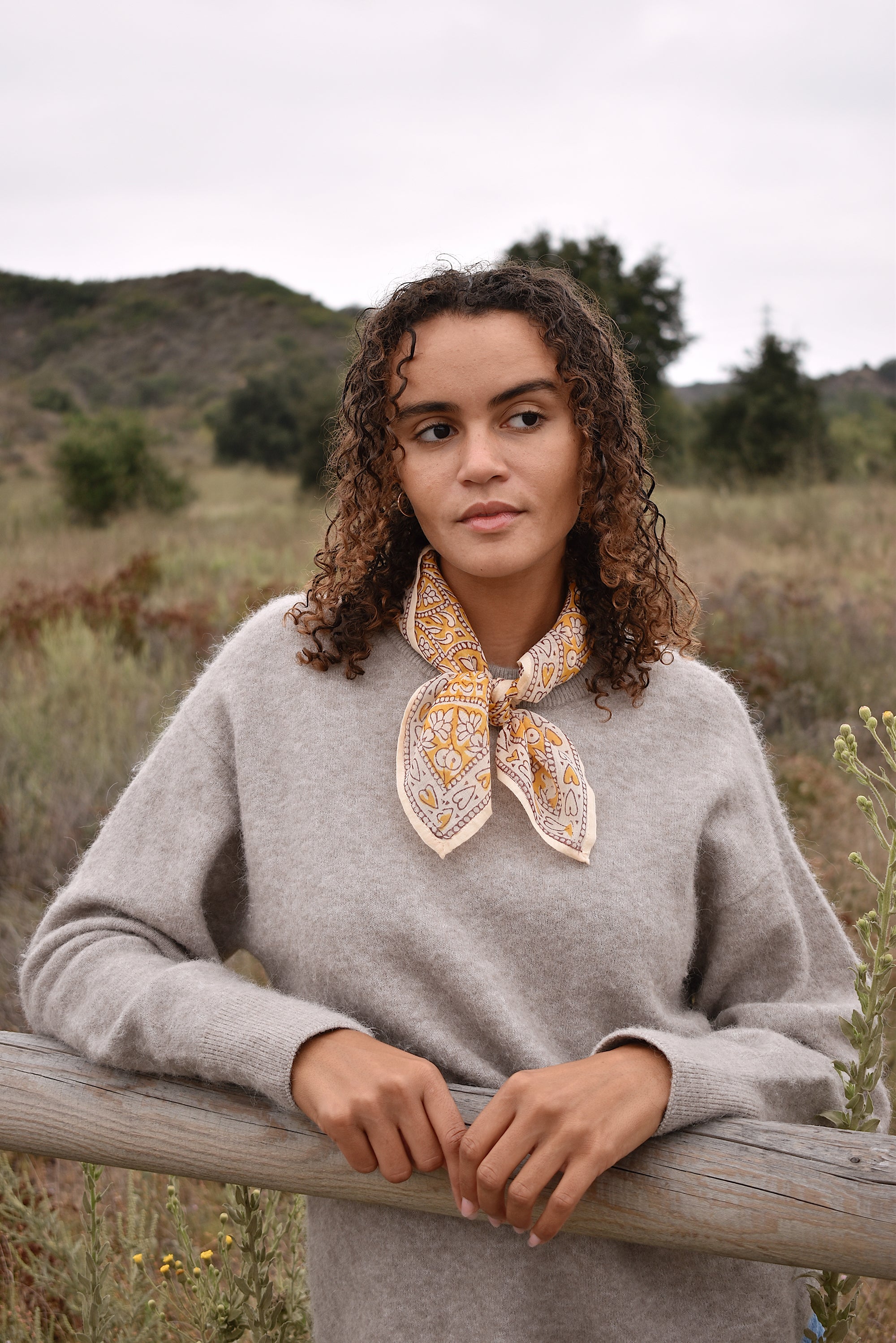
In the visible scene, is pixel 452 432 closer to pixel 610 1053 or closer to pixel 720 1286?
pixel 610 1053

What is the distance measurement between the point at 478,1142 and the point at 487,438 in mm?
883

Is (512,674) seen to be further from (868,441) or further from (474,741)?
(868,441)

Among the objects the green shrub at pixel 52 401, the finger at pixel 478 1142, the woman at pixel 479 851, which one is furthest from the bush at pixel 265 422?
the finger at pixel 478 1142

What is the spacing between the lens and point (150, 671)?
607 cm

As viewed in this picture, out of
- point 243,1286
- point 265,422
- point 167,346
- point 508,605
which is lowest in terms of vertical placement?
point 243,1286

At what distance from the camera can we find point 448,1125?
3.74 ft

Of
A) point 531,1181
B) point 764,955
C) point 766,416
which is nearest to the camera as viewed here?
point 531,1181

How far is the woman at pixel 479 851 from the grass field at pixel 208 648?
930 mm

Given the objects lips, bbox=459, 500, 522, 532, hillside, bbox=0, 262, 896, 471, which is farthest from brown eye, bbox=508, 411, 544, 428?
hillside, bbox=0, 262, 896, 471

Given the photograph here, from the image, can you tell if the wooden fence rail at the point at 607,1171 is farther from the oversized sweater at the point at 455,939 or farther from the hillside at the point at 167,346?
the hillside at the point at 167,346

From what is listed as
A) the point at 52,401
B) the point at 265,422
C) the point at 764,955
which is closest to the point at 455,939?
the point at 764,955

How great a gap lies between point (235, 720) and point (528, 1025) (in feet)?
1.92

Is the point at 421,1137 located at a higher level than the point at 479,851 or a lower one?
lower

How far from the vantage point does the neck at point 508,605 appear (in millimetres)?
1605
